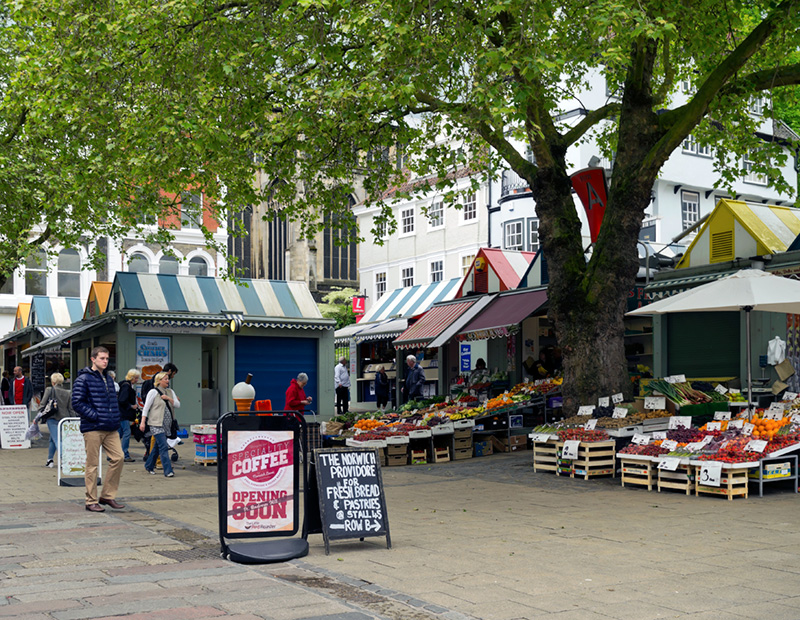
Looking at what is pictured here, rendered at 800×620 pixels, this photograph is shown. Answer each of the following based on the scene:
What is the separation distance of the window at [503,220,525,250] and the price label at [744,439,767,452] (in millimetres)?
24092

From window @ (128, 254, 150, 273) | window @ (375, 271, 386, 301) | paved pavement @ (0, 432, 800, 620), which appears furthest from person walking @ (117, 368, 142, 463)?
window @ (375, 271, 386, 301)

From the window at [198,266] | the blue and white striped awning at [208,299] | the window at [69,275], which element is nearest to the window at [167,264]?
the window at [198,266]

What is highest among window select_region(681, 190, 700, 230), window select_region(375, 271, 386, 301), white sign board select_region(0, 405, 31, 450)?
window select_region(681, 190, 700, 230)

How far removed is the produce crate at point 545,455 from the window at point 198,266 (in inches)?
1312

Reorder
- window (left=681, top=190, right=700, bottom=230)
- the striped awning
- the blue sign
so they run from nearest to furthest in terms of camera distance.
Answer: the striped awning, the blue sign, window (left=681, top=190, right=700, bottom=230)

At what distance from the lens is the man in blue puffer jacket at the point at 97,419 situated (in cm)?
1062

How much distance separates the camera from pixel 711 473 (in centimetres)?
1151

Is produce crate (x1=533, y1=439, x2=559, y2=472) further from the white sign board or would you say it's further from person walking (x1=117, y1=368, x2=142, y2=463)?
the white sign board

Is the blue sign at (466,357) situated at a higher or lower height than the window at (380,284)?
lower

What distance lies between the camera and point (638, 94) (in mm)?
14469

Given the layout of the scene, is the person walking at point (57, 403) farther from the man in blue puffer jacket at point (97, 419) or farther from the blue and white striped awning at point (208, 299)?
the blue and white striped awning at point (208, 299)

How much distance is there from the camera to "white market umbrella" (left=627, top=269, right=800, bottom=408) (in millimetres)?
→ 12422

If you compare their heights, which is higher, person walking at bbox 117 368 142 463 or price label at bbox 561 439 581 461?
person walking at bbox 117 368 142 463

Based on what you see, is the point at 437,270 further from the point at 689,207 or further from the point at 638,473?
the point at 638,473
